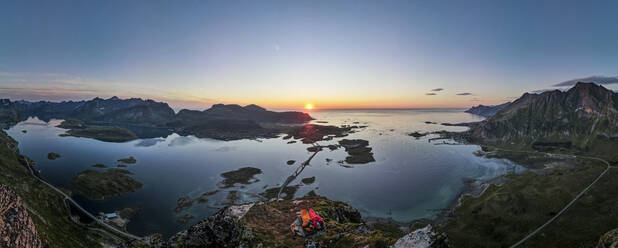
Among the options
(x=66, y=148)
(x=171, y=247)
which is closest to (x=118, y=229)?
(x=171, y=247)

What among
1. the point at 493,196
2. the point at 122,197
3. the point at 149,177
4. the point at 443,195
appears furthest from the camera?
the point at 149,177

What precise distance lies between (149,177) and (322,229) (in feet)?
400

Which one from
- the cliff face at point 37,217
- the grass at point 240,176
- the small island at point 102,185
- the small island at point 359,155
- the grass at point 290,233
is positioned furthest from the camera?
the small island at point 359,155

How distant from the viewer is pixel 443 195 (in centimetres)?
9644

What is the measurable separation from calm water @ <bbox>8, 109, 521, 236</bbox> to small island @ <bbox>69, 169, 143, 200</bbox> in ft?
13.3

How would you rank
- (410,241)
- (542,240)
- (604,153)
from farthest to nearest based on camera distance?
1. (604,153)
2. (542,240)
3. (410,241)

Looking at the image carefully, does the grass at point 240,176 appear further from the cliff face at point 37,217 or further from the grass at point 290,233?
the grass at point 290,233

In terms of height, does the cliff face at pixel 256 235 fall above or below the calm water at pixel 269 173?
above

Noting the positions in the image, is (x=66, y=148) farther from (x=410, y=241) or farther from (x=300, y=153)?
(x=410, y=241)

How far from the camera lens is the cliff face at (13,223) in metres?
19.3

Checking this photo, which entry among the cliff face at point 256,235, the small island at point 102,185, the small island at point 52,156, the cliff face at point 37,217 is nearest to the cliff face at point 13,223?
the cliff face at point 37,217

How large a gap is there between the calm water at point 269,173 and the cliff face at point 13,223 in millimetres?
51503

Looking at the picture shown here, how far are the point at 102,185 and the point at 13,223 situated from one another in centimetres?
9584

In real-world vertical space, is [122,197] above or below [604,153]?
below
